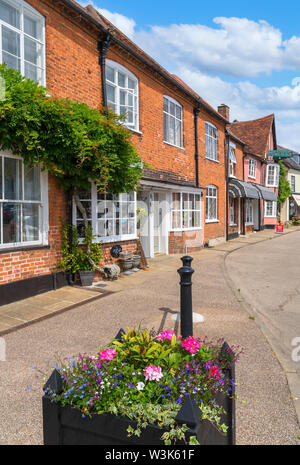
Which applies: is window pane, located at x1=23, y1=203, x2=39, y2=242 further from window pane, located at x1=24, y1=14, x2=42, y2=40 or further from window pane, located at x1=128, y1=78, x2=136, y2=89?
window pane, located at x1=128, y1=78, x2=136, y2=89

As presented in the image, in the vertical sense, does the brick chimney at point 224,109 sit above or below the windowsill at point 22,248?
above

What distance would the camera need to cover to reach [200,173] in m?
14.9

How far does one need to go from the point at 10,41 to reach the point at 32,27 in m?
0.77

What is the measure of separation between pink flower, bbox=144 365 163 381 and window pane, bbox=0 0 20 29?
23.0 ft

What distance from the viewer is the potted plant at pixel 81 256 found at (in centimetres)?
741

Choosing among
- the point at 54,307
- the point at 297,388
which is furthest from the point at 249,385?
the point at 54,307

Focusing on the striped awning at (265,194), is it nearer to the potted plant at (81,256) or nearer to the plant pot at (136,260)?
the plant pot at (136,260)

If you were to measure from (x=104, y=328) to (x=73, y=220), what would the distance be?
3.43m


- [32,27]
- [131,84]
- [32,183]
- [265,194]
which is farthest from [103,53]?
[265,194]

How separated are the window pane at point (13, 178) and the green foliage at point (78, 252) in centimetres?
132

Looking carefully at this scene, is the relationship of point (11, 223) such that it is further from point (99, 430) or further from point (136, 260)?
point (99, 430)

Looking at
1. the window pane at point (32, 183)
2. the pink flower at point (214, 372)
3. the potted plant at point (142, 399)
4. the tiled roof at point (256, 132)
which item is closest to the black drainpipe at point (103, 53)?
the window pane at point (32, 183)

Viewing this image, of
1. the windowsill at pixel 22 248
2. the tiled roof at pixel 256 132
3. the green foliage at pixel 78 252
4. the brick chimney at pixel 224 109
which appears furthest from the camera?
the tiled roof at pixel 256 132
